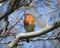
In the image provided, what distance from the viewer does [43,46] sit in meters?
6.92

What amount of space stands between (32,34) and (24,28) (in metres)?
2.67

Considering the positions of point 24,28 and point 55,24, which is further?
point 24,28

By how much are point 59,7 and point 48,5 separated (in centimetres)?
38

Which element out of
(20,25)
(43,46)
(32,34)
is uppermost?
(32,34)

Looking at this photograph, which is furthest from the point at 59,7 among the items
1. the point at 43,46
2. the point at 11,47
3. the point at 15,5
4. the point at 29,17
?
the point at 11,47

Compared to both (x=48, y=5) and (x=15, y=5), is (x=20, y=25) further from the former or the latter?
(x=15, y=5)

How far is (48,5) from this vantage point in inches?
212

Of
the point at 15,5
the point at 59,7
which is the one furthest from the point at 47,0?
the point at 15,5

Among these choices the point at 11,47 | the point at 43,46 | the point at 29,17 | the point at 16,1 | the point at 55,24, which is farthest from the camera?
Result: the point at 43,46

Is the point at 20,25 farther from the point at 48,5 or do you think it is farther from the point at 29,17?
the point at 48,5

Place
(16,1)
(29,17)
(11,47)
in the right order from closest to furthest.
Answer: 1. (11,47)
2. (16,1)
3. (29,17)

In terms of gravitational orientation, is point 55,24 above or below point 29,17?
above

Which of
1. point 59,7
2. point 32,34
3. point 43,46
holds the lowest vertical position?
point 43,46

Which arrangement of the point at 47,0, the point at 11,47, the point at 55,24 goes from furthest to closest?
1. the point at 47,0
2. the point at 11,47
3. the point at 55,24
